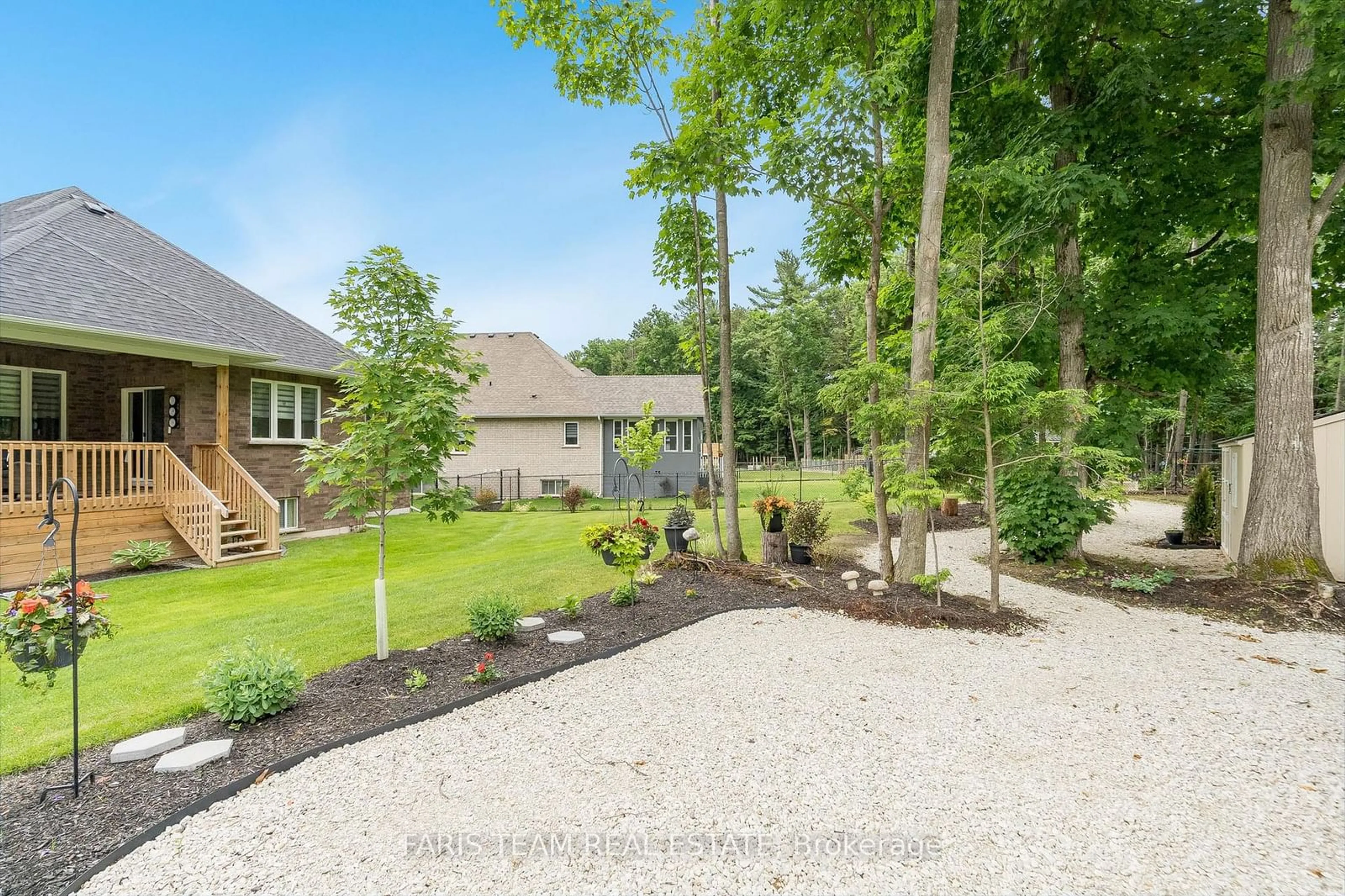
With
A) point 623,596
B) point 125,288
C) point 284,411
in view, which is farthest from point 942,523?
point 125,288

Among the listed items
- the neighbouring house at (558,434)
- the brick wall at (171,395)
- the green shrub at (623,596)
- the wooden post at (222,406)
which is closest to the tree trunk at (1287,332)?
the green shrub at (623,596)

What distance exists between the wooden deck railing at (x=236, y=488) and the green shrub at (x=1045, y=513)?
1197 cm

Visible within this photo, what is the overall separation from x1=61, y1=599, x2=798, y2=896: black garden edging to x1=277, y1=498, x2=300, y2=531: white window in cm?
977

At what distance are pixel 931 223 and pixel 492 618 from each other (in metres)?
6.29

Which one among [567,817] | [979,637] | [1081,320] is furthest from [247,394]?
[1081,320]

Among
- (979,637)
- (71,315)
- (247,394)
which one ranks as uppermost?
(71,315)

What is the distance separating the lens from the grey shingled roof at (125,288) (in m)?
8.15

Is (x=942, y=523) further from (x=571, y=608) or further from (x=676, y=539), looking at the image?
(x=571, y=608)

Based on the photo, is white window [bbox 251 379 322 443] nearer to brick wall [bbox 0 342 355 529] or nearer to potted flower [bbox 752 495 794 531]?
brick wall [bbox 0 342 355 529]

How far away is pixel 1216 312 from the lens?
725 centimetres

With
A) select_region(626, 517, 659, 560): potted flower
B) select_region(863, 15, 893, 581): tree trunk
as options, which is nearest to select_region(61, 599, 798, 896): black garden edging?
select_region(626, 517, 659, 560): potted flower

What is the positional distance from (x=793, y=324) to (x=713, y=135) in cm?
3612

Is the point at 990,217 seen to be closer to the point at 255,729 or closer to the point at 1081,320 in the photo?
the point at 1081,320

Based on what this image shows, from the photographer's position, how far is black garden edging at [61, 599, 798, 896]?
229 centimetres
